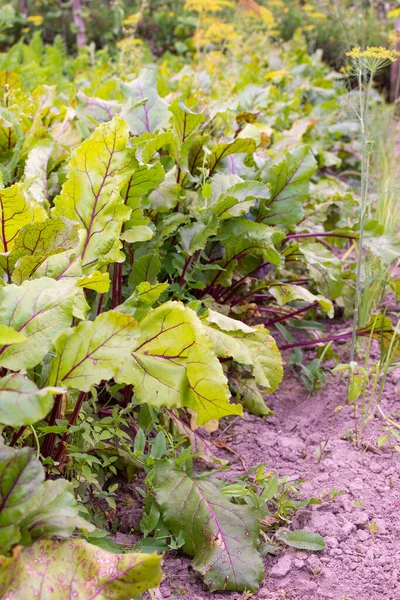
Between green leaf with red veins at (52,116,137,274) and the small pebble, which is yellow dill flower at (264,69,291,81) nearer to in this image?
green leaf with red veins at (52,116,137,274)

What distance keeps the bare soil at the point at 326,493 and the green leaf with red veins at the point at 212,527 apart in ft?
0.14

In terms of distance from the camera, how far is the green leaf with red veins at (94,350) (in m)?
1.47

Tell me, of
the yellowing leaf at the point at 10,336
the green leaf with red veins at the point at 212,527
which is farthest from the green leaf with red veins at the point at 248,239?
the yellowing leaf at the point at 10,336

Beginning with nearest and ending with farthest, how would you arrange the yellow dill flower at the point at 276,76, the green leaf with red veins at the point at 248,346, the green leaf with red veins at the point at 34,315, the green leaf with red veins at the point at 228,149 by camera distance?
the green leaf with red veins at the point at 34,315, the green leaf with red veins at the point at 248,346, the green leaf with red veins at the point at 228,149, the yellow dill flower at the point at 276,76

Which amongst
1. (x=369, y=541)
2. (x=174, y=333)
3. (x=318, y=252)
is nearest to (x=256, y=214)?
(x=318, y=252)

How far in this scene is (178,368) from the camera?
5.33 ft

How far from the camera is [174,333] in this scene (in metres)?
1.63

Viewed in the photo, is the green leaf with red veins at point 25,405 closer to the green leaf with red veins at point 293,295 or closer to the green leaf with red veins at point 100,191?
the green leaf with red veins at point 100,191

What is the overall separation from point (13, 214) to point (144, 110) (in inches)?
37.7

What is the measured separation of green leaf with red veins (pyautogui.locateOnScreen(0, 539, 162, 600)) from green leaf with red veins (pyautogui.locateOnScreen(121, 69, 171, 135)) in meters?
1.58

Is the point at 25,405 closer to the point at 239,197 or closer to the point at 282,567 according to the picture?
the point at 282,567

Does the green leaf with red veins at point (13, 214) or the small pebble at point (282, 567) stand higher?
the green leaf with red veins at point (13, 214)

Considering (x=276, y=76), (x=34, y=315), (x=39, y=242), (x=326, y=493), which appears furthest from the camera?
(x=276, y=76)

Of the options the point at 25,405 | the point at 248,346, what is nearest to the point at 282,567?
the point at 248,346
